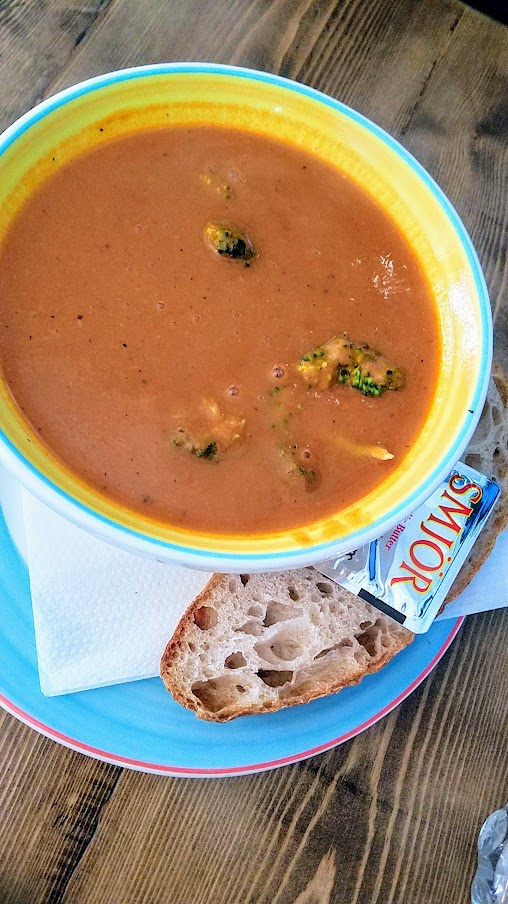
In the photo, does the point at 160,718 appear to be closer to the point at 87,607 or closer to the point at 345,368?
the point at 87,607

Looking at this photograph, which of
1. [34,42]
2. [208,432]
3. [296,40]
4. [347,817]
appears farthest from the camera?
[296,40]

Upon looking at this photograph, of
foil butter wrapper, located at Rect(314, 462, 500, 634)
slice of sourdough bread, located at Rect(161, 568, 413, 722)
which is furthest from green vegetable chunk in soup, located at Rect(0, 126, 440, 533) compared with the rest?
slice of sourdough bread, located at Rect(161, 568, 413, 722)

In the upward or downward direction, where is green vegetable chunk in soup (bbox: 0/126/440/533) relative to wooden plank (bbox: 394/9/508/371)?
upward

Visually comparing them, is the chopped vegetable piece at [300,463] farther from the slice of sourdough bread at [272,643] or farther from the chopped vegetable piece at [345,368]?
the slice of sourdough bread at [272,643]

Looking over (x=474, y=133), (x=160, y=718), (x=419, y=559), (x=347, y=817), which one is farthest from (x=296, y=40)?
(x=347, y=817)

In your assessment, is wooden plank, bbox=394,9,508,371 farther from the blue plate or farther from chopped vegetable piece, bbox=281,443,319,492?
the blue plate

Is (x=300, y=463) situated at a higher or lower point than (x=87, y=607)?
higher
